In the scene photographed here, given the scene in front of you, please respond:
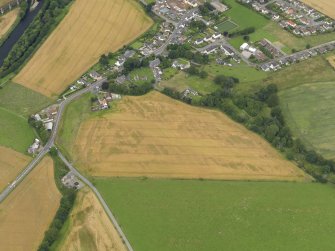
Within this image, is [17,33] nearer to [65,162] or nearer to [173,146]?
[65,162]

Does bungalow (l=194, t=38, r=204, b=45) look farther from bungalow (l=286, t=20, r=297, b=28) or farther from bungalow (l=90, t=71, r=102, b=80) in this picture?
bungalow (l=90, t=71, r=102, b=80)

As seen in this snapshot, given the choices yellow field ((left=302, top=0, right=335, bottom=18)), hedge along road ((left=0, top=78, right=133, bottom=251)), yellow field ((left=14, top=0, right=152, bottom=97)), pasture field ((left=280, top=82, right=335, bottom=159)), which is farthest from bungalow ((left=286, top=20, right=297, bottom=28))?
hedge along road ((left=0, top=78, right=133, bottom=251))

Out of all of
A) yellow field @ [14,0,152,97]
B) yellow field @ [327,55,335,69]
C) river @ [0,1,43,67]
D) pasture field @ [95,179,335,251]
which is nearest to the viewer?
pasture field @ [95,179,335,251]

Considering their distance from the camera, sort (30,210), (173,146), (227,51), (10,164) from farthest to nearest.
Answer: (227,51) < (173,146) < (10,164) < (30,210)

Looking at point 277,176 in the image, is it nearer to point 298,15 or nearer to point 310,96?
point 310,96

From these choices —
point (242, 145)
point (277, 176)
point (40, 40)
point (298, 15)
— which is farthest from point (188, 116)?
point (298, 15)

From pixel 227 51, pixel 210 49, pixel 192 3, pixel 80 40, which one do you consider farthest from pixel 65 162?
pixel 192 3

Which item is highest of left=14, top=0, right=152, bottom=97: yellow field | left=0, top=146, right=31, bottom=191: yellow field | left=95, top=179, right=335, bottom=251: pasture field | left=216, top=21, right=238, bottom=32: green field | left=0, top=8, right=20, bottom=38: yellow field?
left=0, top=8, right=20, bottom=38: yellow field

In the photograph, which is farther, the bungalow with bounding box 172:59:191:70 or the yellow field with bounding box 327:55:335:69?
the yellow field with bounding box 327:55:335:69
